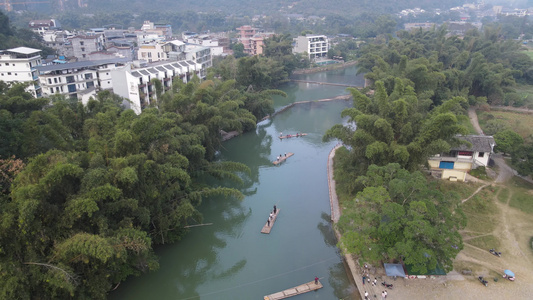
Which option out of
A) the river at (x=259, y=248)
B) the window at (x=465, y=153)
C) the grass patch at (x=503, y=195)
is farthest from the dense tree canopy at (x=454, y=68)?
the river at (x=259, y=248)

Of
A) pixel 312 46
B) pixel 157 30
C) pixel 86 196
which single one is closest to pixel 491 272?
pixel 86 196

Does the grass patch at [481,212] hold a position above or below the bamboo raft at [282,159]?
above

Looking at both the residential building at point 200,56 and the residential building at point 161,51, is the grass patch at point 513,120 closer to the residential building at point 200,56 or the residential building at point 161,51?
the residential building at point 200,56

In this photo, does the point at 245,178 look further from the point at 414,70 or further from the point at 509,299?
the point at 414,70

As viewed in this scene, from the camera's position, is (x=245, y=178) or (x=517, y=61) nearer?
(x=245, y=178)

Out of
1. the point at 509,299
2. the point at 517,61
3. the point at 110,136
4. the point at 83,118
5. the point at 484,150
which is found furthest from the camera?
the point at 517,61

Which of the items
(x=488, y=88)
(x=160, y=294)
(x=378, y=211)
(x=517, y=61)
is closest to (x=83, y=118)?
(x=160, y=294)
